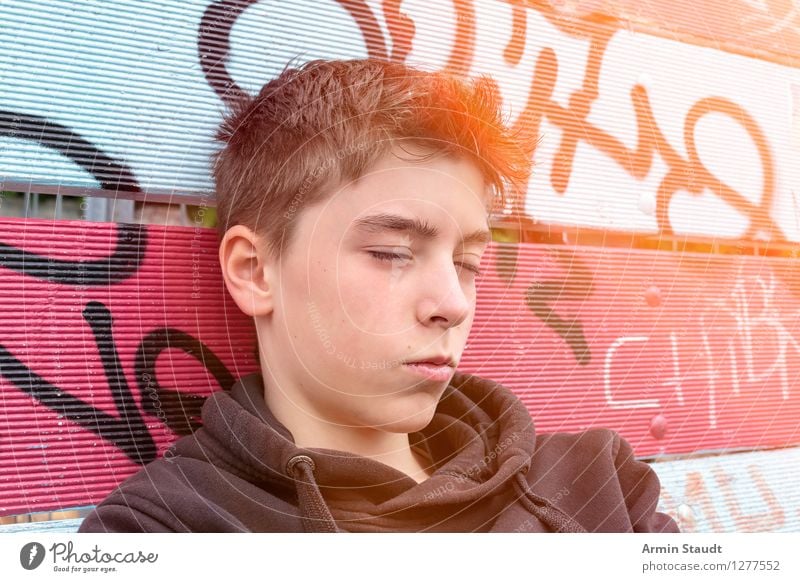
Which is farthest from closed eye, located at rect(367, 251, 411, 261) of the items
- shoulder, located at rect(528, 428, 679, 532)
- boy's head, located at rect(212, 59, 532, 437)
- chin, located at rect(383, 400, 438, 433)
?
shoulder, located at rect(528, 428, 679, 532)

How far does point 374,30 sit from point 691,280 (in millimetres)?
377

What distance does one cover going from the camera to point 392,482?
0.48m

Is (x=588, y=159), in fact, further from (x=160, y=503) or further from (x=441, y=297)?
(x=160, y=503)

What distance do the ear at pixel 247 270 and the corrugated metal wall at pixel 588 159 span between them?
1.7 inches

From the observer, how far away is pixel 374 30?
22.0 inches

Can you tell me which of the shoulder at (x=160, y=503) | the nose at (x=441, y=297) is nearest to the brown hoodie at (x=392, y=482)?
the shoulder at (x=160, y=503)

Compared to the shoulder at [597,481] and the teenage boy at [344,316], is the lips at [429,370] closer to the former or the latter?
the teenage boy at [344,316]

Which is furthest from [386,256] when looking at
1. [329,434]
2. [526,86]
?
[526,86]

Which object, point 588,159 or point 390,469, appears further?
point 588,159

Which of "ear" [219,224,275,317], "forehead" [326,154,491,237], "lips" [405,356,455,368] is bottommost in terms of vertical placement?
"lips" [405,356,455,368]

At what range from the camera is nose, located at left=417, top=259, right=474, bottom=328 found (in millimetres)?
480

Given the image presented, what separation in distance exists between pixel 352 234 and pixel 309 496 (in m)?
0.18

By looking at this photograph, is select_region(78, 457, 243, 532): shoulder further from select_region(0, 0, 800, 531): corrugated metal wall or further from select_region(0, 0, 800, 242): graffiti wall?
select_region(0, 0, 800, 242): graffiti wall
